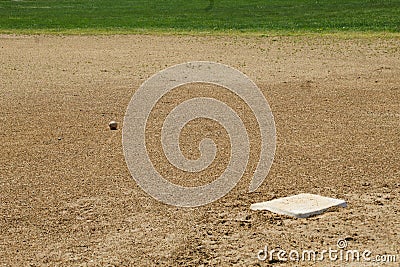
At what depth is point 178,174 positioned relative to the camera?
24.1 feet

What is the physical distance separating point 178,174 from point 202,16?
917 inches

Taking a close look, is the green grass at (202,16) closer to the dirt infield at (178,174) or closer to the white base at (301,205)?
the dirt infield at (178,174)

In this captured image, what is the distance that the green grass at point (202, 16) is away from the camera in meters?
24.9

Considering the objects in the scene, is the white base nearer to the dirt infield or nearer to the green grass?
the dirt infield

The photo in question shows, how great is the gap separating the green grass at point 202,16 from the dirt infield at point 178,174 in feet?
31.7

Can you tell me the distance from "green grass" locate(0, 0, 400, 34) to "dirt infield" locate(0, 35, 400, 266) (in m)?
9.68

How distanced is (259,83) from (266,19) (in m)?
15.6

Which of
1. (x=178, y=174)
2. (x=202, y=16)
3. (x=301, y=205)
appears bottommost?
(x=202, y=16)

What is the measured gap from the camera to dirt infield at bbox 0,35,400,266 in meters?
5.41

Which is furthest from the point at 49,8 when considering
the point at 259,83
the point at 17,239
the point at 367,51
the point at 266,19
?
the point at 17,239

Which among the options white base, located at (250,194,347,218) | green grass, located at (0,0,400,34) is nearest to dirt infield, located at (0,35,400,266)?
white base, located at (250,194,347,218)

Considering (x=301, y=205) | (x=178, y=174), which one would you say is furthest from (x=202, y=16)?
(x=301, y=205)

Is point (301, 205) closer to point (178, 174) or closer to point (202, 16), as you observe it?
point (178, 174)

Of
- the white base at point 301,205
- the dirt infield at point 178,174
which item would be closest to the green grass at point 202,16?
the dirt infield at point 178,174
